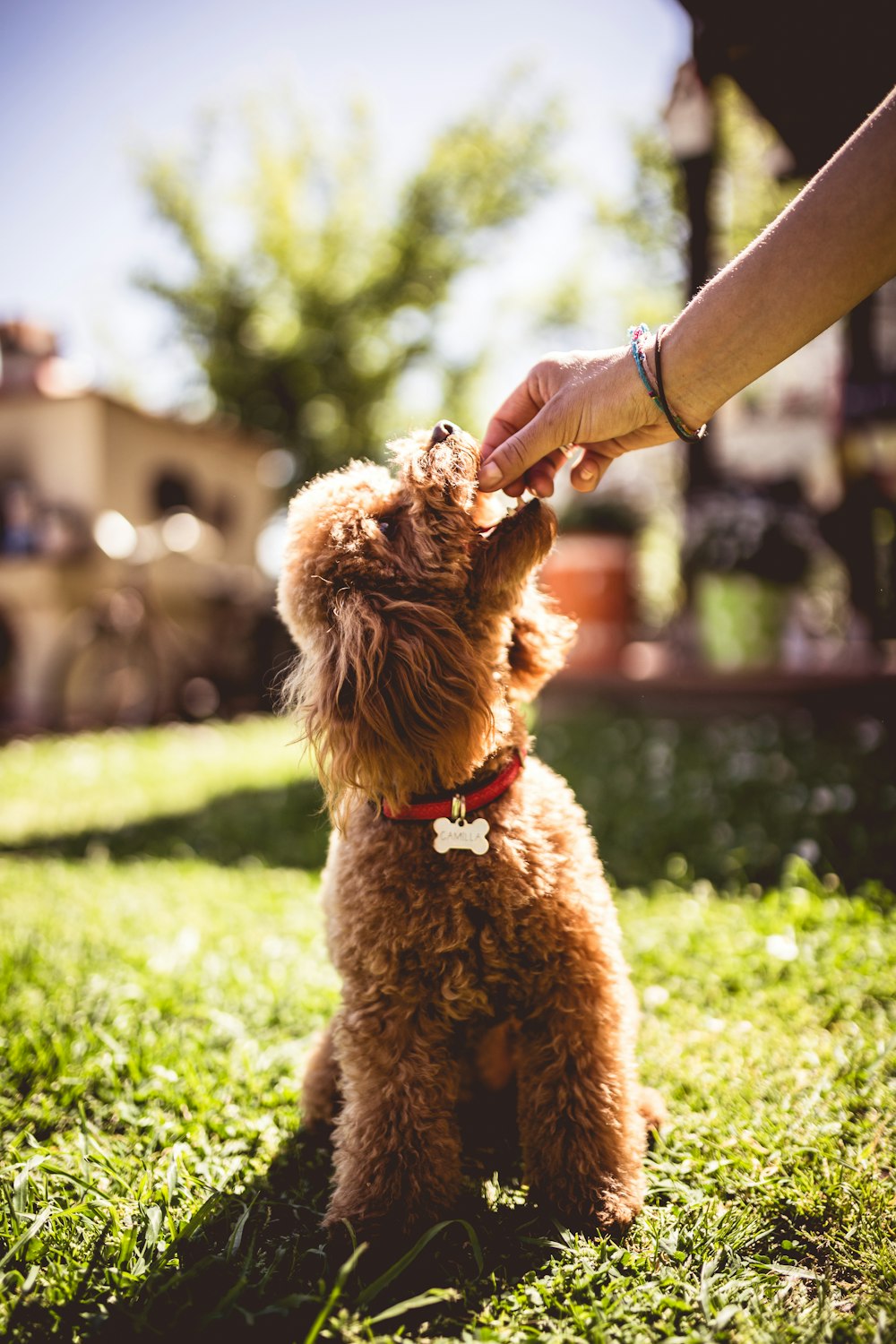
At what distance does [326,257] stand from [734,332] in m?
15.6

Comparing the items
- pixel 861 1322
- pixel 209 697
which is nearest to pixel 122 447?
pixel 209 697

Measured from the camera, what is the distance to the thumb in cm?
172

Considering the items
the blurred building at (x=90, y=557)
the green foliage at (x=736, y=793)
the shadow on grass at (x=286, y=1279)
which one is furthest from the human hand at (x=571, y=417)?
the blurred building at (x=90, y=557)

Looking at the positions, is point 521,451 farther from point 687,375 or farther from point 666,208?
point 666,208

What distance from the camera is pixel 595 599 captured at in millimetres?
6766

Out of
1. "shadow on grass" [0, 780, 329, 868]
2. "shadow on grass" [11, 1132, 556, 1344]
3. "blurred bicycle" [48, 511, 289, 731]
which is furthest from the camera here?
"blurred bicycle" [48, 511, 289, 731]

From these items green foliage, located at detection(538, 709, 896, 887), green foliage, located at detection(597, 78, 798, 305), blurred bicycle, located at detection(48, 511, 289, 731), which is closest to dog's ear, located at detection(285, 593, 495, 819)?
green foliage, located at detection(538, 709, 896, 887)

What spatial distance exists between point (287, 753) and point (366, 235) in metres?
13.0

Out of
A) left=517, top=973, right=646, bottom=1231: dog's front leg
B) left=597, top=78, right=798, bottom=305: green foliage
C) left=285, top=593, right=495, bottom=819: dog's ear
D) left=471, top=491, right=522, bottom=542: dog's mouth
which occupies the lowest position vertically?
left=517, top=973, right=646, bottom=1231: dog's front leg

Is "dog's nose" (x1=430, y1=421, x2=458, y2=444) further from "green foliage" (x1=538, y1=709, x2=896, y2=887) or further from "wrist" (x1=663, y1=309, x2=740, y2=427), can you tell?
"green foliage" (x1=538, y1=709, x2=896, y2=887)

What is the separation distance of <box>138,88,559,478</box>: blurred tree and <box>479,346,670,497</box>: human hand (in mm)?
13423

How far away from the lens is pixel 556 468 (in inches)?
74.6

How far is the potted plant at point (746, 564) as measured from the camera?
18.7ft

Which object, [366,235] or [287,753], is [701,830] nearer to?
[287,753]
